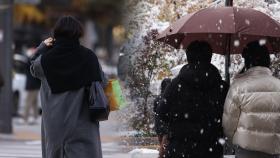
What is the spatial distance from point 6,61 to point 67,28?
370 inches

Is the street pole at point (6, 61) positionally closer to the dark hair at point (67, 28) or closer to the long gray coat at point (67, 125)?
the dark hair at point (67, 28)

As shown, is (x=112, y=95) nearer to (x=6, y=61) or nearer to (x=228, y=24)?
(x=228, y=24)

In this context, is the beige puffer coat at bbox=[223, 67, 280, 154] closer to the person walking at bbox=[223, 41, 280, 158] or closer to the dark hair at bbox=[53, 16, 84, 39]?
the person walking at bbox=[223, 41, 280, 158]

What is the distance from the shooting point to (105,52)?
179ft

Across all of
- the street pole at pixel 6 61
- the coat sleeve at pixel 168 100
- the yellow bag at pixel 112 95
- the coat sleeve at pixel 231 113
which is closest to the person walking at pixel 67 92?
the yellow bag at pixel 112 95

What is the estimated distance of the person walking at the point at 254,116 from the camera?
6.00 metres

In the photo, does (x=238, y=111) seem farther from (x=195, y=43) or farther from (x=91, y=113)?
(x=91, y=113)

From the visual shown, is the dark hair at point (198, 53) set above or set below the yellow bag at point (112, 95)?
above

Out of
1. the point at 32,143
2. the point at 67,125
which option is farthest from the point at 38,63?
the point at 32,143

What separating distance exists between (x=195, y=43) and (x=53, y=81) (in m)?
1.22

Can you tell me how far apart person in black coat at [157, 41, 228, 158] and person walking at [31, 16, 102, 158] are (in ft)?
2.71

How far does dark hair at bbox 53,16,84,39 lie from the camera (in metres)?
6.78

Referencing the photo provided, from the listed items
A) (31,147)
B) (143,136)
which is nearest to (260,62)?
(143,136)

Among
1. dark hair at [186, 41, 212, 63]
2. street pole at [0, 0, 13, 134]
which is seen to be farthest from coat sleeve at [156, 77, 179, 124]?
street pole at [0, 0, 13, 134]
